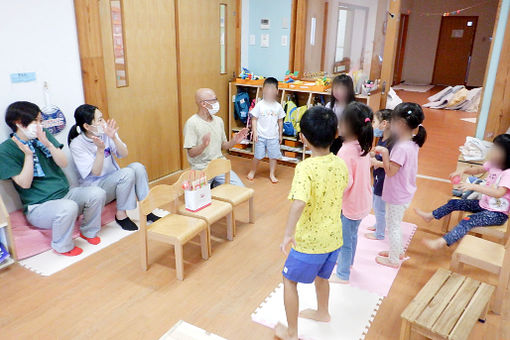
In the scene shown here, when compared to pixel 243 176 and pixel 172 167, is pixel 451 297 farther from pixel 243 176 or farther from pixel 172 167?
pixel 172 167

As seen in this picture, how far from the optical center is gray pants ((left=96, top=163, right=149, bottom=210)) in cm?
339

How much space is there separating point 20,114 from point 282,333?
7.90ft

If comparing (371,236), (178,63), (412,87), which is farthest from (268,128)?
(412,87)

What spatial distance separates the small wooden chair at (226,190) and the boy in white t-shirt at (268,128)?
1.18 metres

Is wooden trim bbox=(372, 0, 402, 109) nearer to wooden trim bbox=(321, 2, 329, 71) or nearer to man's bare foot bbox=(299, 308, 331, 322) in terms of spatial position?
wooden trim bbox=(321, 2, 329, 71)

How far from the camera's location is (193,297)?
2611 millimetres

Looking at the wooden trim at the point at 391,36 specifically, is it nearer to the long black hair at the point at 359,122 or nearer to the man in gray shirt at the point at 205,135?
the man in gray shirt at the point at 205,135

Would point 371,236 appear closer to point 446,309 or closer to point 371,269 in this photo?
point 371,269

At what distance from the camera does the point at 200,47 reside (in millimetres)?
4918

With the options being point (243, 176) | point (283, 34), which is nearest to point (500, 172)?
point (243, 176)

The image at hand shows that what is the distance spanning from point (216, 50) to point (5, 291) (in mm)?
3666

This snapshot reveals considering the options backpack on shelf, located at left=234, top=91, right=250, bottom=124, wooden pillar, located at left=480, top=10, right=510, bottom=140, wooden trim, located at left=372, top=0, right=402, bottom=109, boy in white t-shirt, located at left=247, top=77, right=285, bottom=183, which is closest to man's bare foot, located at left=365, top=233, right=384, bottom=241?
boy in white t-shirt, located at left=247, top=77, right=285, bottom=183

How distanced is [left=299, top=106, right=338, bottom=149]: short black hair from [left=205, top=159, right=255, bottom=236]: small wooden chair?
5.03ft

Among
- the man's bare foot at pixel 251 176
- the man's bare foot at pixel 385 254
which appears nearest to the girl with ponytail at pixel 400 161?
the man's bare foot at pixel 385 254
